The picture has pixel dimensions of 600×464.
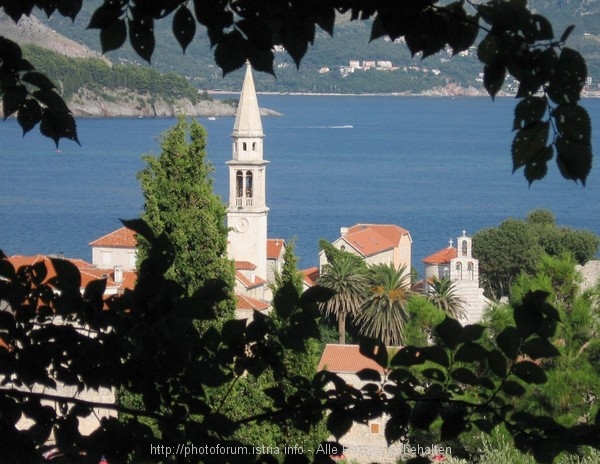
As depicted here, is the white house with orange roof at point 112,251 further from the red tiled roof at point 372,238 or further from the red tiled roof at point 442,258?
the red tiled roof at point 442,258

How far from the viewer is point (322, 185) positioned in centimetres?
7931

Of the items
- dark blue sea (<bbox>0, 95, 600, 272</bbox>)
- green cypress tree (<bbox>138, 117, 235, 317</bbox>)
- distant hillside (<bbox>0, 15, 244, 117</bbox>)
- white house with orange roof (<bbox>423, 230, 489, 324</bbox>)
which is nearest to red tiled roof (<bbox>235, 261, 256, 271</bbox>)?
white house with orange roof (<bbox>423, 230, 489, 324</bbox>)

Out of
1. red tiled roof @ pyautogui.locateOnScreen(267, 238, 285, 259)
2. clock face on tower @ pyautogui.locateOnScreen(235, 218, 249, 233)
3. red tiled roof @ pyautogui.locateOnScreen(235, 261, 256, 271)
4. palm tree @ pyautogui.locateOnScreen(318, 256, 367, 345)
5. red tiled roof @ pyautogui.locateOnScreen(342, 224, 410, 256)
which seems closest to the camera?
palm tree @ pyautogui.locateOnScreen(318, 256, 367, 345)

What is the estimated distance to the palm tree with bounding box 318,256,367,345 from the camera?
29844mm

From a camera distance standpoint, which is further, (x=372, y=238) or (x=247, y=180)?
(x=372, y=238)

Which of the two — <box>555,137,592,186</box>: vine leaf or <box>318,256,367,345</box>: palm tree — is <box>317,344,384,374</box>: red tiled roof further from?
<box>555,137,592,186</box>: vine leaf

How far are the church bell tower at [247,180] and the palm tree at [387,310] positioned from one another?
311 inches

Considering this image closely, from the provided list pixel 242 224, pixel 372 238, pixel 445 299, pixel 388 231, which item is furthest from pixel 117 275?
pixel 388 231

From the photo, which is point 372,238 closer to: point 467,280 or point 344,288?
point 467,280

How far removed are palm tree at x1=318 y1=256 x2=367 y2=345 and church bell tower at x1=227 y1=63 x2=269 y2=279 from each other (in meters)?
6.04

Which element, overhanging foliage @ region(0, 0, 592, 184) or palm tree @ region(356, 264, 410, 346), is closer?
overhanging foliage @ region(0, 0, 592, 184)

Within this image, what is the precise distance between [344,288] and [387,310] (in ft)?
5.24

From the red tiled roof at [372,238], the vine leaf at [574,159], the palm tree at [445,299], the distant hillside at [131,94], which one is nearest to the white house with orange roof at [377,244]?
the red tiled roof at [372,238]

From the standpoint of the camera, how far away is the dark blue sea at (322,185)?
5853 cm
